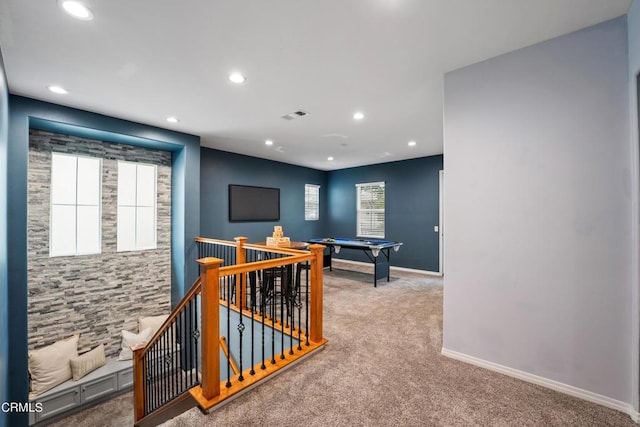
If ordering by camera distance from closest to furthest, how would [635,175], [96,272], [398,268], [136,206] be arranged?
1. [635,175]
2. [96,272]
3. [136,206]
4. [398,268]

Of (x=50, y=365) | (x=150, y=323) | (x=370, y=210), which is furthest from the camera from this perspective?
(x=370, y=210)

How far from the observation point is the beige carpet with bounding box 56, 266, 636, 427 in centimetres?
172

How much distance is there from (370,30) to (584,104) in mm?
1608

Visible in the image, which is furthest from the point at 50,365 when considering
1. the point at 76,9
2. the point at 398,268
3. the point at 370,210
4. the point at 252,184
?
the point at 370,210

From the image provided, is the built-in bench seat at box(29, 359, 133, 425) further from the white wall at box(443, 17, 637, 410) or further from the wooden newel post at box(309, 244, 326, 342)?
the white wall at box(443, 17, 637, 410)

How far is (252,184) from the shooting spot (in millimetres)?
6512

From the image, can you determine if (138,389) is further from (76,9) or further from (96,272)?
(76,9)

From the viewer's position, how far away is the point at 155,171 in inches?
187

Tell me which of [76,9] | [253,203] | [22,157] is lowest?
[253,203]

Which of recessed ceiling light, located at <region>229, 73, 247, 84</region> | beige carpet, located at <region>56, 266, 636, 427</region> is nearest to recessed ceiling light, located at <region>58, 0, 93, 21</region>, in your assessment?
recessed ceiling light, located at <region>229, 73, 247, 84</region>

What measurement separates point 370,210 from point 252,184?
3.22m

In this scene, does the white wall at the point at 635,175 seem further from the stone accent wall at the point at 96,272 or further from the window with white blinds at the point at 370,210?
the stone accent wall at the point at 96,272

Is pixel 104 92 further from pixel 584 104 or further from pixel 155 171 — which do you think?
pixel 584 104

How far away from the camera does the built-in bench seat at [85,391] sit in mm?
3523
